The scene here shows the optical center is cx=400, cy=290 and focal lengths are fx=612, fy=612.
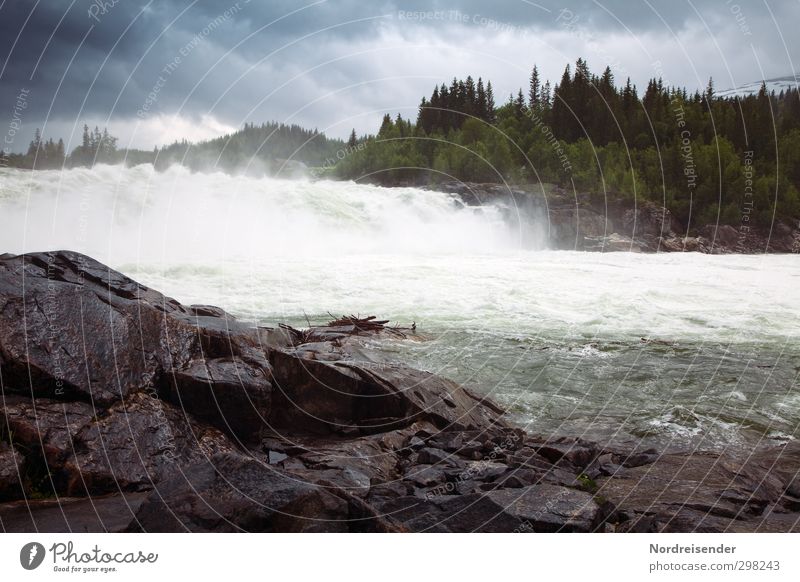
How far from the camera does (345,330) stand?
1204 cm

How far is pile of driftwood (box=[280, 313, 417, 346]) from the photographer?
10500 mm

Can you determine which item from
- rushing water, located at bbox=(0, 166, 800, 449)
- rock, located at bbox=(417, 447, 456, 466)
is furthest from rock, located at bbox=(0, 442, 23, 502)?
rushing water, located at bbox=(0, 166, 800, 449)

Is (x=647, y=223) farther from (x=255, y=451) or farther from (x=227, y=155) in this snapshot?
(x=255, y=451)

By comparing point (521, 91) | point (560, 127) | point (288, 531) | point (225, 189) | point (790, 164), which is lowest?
point (288, 531)

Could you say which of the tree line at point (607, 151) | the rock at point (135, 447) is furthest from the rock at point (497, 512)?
the tree line at point (607, 151)

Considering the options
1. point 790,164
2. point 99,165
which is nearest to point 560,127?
point 790,164

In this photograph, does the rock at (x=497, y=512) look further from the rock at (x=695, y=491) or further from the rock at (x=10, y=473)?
the rock at (x=10, y=473)

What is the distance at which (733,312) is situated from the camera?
53.1ft

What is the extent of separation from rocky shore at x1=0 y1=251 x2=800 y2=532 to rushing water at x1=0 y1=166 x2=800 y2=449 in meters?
1.88

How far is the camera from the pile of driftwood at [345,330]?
10.5 m

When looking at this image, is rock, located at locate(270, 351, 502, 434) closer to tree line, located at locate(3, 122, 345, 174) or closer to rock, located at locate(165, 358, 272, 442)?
rock, located at locate(165, 358, 272, 442)

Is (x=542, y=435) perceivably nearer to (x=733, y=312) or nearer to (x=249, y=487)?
(x=249, y=487)

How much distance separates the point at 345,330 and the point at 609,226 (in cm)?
3835

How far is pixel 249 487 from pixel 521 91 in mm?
77964
